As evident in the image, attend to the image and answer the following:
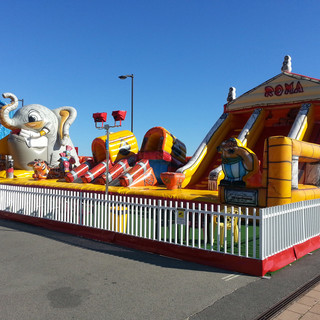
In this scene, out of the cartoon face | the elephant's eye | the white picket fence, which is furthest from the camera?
the elephant's eye

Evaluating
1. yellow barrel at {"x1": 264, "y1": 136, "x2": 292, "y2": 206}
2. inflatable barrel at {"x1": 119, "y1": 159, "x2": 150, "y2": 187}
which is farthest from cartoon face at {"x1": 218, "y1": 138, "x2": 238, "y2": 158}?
inflatable barrel at {"x1": 119, "y1": 159, "x2": 150, "y2": 187}

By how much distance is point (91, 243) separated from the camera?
704 cm

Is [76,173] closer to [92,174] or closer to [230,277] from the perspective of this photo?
[92,174]

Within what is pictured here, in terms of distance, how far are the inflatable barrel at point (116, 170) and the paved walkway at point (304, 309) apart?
9.17 m

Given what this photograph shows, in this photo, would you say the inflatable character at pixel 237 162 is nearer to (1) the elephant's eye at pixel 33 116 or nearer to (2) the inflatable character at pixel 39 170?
(2) the inflatable character at pixel 39 170

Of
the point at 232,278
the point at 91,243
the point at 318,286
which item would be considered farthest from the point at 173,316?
the point at 91,243

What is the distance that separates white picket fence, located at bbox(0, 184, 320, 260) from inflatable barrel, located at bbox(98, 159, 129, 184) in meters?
3.32

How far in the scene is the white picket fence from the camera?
5.24 meters

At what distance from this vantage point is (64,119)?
20.2 m

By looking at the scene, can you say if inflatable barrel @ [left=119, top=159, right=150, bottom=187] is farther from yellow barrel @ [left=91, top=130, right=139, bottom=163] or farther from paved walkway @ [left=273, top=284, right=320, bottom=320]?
paved walkway @ [left=273, top=284, right=320, bottom=320]

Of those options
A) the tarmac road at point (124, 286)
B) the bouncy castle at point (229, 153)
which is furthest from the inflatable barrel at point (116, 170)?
the tarmac road at point (124, 286)

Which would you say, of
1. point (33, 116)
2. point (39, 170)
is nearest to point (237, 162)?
point (39, 170)

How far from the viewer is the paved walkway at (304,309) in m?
3.61

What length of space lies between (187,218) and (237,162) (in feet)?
6.44
